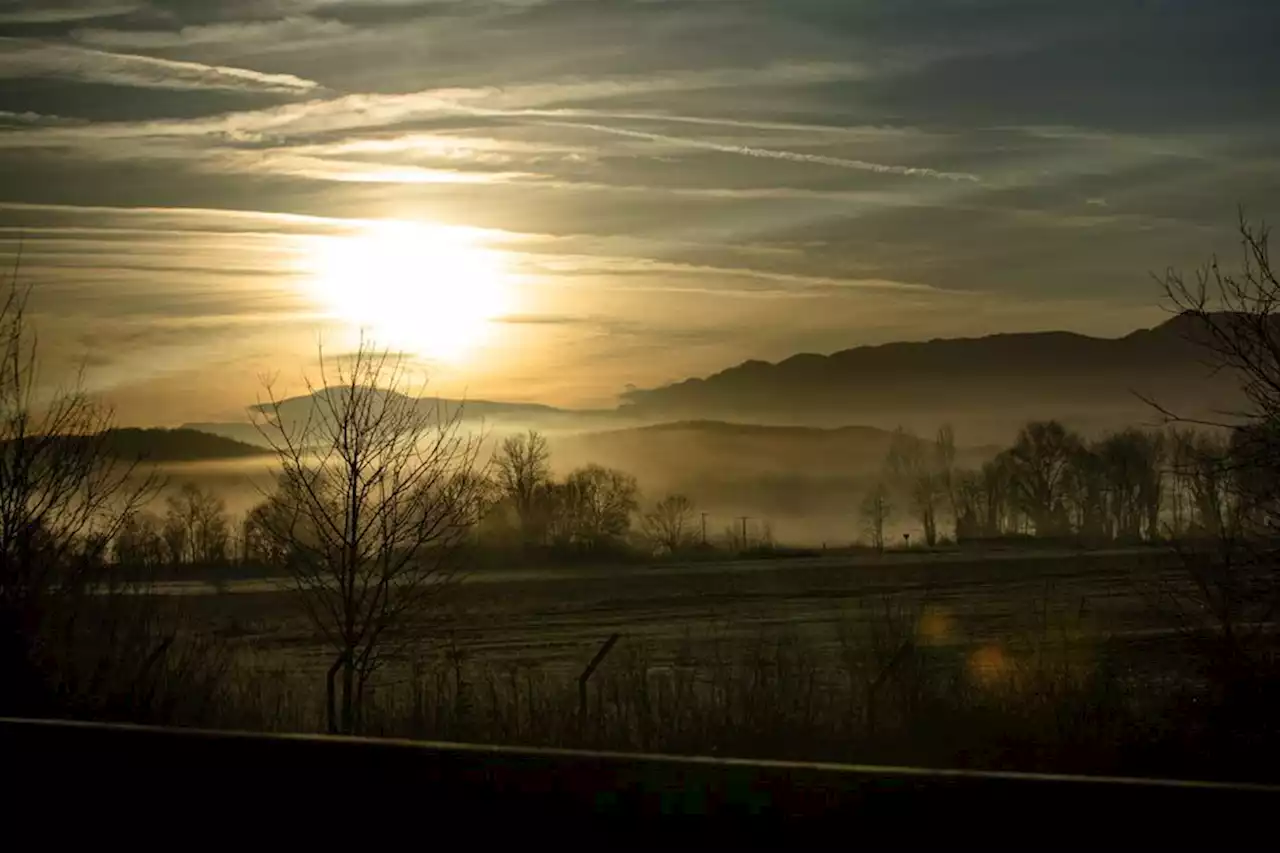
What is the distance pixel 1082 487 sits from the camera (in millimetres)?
124000

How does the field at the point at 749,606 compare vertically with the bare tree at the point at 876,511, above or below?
below

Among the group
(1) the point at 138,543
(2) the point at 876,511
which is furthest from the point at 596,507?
(1) the point at 138,543

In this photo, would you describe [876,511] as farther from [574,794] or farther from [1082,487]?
[574,794]

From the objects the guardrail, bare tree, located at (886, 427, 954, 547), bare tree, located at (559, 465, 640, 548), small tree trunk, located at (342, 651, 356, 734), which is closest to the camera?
the guardrail

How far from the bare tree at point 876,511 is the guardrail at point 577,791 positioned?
124748mm

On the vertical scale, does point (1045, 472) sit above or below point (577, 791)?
above

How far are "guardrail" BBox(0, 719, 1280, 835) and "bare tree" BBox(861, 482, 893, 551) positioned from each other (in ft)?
409

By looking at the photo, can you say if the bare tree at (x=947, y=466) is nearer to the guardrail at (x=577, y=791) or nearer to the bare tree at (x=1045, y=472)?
the bare tree at (x=1045, y=472)

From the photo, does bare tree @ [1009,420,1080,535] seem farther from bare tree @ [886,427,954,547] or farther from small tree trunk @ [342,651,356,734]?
small tree trunk @ [342,651,356,734]

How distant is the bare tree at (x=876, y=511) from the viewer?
137750mm

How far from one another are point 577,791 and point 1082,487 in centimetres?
12570

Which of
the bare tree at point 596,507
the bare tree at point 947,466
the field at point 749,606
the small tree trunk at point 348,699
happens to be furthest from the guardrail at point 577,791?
the bare tree at point 947,466

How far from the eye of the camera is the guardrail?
4.86 metres

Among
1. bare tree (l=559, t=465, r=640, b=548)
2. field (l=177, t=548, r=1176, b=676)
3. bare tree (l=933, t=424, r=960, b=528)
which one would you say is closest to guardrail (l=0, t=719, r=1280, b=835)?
field (l=177, t=548, r=1176, b=676)
